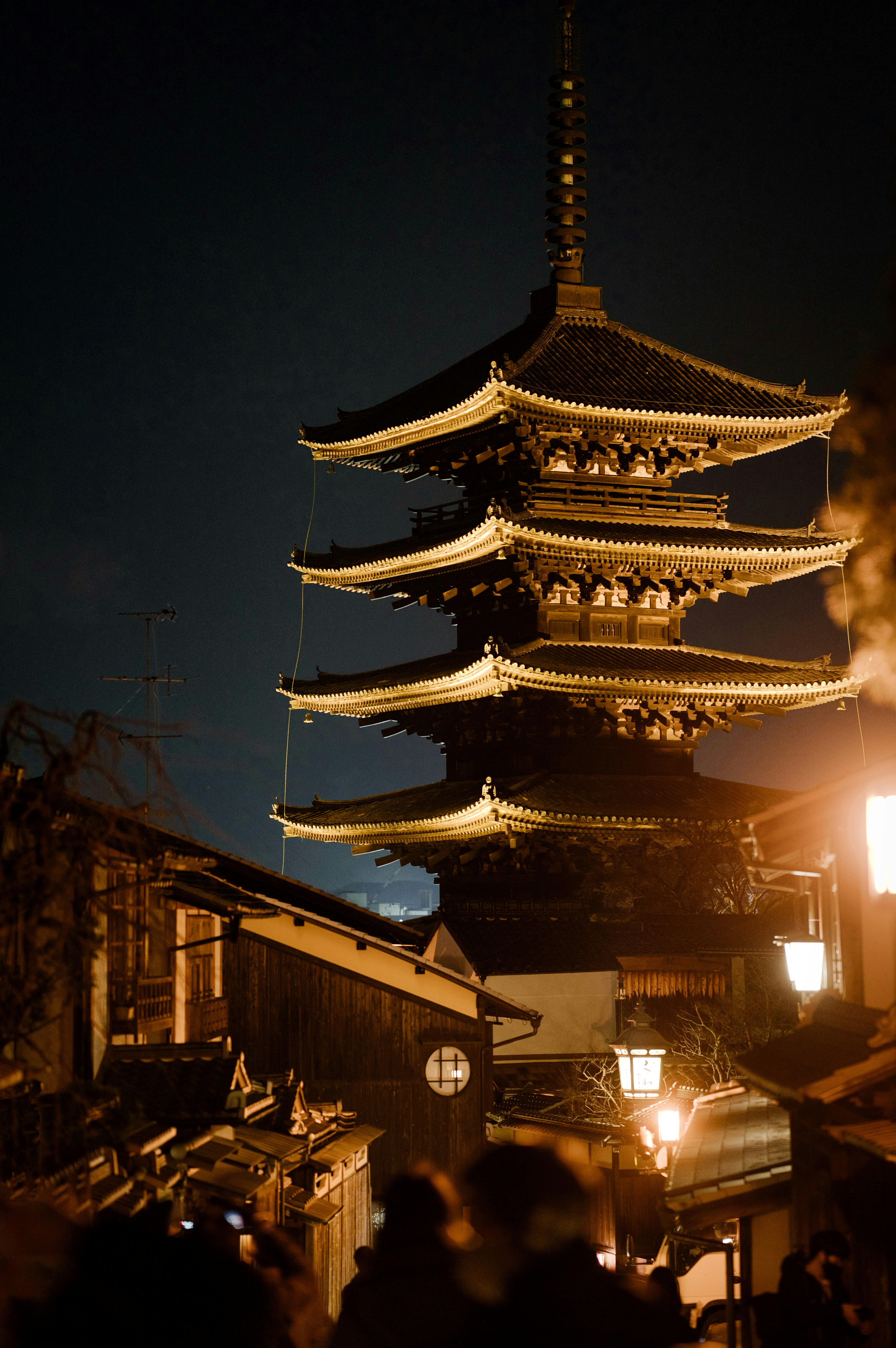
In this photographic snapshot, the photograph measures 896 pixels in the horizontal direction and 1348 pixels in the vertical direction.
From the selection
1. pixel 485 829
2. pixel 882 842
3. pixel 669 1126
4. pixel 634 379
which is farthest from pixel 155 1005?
Result: pixel 634 379

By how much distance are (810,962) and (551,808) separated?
43.4 ft

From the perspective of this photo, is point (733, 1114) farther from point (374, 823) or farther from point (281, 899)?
point (374, 823)

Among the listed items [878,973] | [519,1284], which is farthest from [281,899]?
[519,1284]

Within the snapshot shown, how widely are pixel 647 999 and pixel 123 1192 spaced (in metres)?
16.1

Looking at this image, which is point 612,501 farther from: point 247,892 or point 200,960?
point 200,960

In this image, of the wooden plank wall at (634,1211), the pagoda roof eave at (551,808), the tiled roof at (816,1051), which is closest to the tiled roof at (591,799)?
the pagoda roof eave at (551,808)

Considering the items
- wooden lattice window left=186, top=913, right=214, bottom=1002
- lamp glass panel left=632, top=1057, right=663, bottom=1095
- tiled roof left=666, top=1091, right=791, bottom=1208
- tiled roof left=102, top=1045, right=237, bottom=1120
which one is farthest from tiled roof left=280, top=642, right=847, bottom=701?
tiled roof left=102, top=1045, right=237, bottom=1120

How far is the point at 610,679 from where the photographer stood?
2641 cm

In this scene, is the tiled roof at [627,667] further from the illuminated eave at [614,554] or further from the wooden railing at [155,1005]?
the wooden railing at [155,1005]

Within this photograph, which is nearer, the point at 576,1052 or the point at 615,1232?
the point at 615,1232

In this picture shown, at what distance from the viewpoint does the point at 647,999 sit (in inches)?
1020

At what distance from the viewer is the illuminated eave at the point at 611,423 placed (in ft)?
87.4

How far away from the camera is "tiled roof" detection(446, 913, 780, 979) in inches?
1004

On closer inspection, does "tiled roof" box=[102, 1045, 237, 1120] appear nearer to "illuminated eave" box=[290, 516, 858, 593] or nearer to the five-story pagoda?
the five-story pagoda
